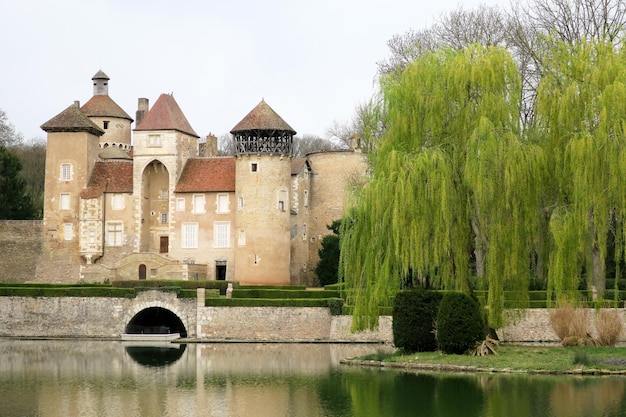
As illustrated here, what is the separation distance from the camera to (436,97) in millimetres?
25375

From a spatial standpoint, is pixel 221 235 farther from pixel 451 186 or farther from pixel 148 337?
pixel 451 186

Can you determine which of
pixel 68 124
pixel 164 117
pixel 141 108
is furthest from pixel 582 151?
pixel 141 108

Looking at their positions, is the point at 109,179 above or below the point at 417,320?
above

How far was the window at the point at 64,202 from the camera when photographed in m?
48.2

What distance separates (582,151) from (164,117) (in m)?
28.5

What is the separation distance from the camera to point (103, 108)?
194 feet

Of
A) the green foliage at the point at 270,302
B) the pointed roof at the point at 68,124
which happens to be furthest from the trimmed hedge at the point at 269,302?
the pointed roof at the point at 68,124

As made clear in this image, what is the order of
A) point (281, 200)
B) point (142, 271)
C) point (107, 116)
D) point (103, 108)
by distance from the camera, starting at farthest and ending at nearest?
1. point (103, 108)
2. point (107, 116)
3. point (281, 200)
4. point (142, 271)

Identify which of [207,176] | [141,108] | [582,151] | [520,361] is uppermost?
[141,108]

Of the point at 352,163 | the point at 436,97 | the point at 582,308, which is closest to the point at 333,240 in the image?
the point at 352,163

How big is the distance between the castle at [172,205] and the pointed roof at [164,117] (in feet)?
0.16

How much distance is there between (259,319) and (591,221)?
15.5 meters

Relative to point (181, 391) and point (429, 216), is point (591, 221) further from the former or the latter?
point (181, 391)

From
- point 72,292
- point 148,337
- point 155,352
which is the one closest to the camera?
point 155,352
